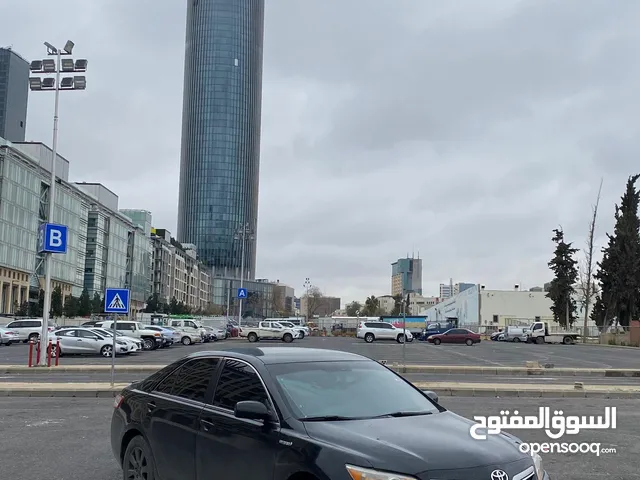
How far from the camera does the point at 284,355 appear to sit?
19.5ft

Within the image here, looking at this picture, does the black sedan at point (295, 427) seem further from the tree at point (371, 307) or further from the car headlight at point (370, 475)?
the tree at point (371, 307)

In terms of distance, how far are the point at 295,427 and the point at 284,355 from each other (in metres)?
1.20

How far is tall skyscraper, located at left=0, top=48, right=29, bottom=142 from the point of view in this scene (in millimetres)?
113188

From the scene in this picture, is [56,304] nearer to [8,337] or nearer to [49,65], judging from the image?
[8,337]

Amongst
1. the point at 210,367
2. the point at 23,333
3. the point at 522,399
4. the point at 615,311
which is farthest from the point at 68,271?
the point at 210,367

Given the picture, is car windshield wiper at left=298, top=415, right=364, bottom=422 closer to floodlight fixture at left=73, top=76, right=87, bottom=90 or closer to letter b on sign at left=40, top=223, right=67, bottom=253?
letter b on sign at left=40, top=223, right=67, bottom=253

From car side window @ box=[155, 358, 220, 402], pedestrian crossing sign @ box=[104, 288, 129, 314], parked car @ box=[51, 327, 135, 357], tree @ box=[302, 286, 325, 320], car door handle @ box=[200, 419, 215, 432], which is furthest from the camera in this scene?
tree @ box=[302, 286, 325, 320]

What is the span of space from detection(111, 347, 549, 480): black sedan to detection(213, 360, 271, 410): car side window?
0.04 ft

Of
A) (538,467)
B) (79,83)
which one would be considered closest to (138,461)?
(538,467)

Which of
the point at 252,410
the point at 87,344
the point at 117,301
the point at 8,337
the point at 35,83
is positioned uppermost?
the point at 35,83

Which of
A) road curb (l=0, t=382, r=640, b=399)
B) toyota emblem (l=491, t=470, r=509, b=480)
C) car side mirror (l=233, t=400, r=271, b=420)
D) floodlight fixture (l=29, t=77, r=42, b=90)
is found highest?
floodlight fixture (l=29, t=77, r=42, b=90)

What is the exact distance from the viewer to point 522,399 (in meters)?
15.1

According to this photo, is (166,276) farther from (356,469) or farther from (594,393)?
(356,469)

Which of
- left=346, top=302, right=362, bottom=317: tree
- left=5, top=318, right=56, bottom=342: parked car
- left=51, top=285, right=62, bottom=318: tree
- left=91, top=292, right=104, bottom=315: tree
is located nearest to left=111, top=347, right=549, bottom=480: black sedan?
left=5, top=318, right=56, bottom=342: parked car
